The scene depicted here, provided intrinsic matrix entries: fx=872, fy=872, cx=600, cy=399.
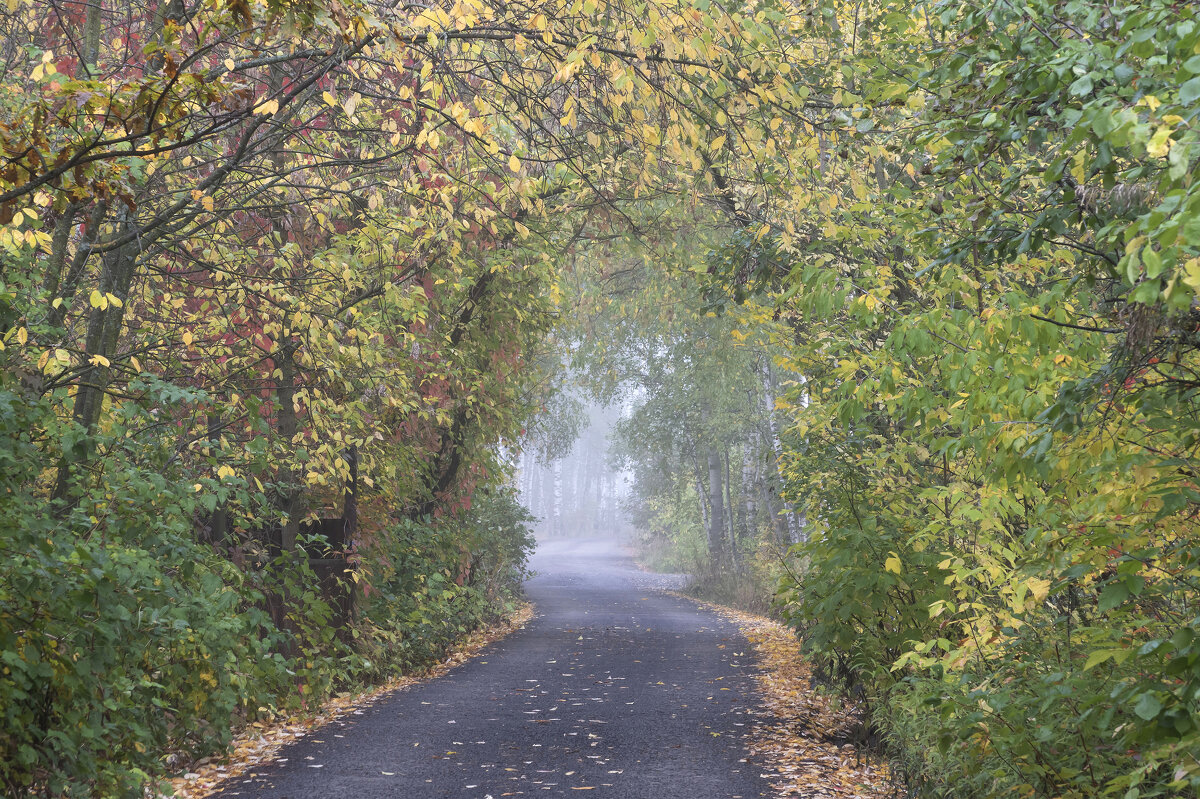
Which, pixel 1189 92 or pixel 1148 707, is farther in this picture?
pixel 1148 707

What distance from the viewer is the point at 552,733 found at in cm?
774

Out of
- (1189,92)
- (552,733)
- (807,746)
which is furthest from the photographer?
(552,733)

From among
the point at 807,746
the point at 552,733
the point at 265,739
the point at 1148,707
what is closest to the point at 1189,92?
the point at 1148,707

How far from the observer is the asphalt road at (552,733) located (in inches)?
237

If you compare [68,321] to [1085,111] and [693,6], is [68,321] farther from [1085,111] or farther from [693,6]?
[1085,111]

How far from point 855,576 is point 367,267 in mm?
5647

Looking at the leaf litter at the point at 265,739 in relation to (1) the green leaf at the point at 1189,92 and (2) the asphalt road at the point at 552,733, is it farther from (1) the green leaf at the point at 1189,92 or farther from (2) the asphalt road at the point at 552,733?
(1) the green leaf at the point at 1189,92

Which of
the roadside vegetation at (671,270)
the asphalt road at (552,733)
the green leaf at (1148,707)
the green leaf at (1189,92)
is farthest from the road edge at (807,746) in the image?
the green leaf at (1189,92)

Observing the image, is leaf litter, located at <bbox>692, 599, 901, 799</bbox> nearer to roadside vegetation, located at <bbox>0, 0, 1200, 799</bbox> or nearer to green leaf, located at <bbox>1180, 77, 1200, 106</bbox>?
roadside vegetation, located at <bbox>0, 0, 1200, 799</bbox>

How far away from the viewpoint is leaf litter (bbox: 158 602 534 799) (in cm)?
600

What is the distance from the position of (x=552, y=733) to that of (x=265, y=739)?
243cm

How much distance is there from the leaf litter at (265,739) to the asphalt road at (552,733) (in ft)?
0.48

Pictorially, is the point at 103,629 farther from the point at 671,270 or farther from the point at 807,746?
the point at 671,270

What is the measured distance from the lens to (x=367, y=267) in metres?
8.92
